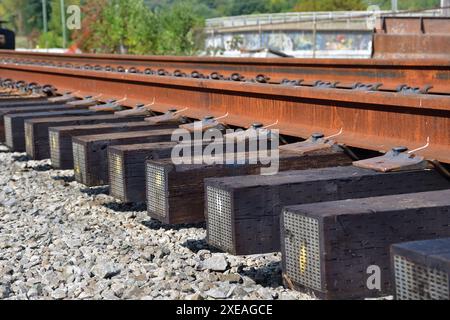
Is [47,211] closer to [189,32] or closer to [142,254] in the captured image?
[142,254]

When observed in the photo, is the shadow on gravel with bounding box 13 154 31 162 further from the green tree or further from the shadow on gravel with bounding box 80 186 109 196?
the green tree

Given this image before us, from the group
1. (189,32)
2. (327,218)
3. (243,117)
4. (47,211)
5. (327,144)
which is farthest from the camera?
(189,32)

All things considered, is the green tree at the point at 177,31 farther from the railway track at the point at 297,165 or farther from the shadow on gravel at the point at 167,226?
the shadow on gravel at the point at 167,226

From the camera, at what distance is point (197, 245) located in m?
4.60

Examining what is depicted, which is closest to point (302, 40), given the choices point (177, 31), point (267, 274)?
point (177, 31)

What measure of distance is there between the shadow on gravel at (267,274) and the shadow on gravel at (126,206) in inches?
67.6

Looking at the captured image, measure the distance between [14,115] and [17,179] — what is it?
84cm

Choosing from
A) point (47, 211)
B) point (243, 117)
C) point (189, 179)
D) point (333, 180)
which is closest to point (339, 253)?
point (333, 180)

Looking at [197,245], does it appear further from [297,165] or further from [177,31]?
[177,31]

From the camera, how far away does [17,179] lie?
7062mm

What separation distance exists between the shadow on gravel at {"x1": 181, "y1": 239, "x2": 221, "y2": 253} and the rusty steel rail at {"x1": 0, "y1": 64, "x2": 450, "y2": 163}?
1.23 m

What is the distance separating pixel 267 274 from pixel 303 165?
107cm

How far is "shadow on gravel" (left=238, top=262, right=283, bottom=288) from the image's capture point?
3809 mm

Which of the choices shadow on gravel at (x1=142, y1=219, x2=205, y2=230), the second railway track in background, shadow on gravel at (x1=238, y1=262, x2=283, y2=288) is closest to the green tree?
the second railway track in background
